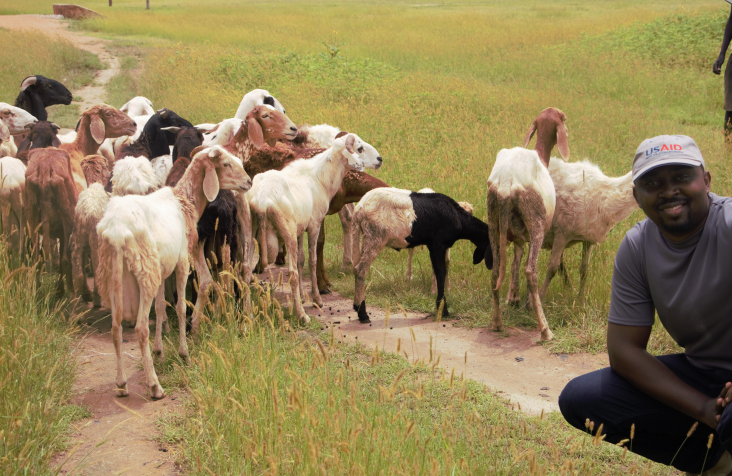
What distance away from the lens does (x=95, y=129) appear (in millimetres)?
7730

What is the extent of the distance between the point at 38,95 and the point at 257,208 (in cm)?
558

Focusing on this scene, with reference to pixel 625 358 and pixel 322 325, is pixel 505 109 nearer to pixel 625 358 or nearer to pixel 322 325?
pixel 322 325

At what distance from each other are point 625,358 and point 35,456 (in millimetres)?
3166

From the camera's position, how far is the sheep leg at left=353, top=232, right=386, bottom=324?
6758 millimetres

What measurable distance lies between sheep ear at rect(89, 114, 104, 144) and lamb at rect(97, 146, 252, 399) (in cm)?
250

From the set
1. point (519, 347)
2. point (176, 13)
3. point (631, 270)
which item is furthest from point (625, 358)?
point (176, 13)

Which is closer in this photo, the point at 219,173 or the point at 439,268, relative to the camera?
the point at 219,173

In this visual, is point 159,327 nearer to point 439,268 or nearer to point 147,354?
point 147,354

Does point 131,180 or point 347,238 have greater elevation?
point 131,180

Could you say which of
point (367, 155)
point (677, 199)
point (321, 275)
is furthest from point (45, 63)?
point (677, 199)

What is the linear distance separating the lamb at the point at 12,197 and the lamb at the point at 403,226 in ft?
11.1

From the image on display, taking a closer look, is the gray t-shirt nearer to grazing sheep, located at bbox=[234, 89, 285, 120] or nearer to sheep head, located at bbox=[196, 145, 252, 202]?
sheep head, located at bbox=[196, 145, 252, 202]

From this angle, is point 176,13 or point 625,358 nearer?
point 625,358

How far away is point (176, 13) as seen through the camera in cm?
3578
